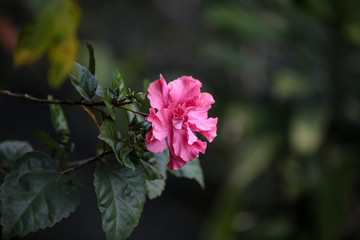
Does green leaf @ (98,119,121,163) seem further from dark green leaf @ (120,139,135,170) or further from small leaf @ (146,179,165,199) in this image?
small leaf @ (146,179,165,199)

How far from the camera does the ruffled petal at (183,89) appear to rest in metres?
0.52

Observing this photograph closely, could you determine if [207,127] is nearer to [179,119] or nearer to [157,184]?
[179,119]

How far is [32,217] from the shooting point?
50 cm

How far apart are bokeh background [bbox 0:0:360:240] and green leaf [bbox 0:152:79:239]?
3.82 feet

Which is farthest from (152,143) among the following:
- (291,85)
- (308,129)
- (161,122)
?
(291,85)

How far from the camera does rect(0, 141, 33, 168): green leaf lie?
663 millimetres

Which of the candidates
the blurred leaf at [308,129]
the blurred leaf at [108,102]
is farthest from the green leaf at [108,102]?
the blurred leaf at [308,129]

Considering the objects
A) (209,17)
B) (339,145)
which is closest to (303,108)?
(339,145)

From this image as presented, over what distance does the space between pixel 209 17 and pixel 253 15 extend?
25 cm

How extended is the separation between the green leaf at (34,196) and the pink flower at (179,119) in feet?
0.50

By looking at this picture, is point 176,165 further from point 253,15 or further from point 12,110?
point 12,110

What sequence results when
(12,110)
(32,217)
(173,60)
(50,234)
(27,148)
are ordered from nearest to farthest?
1. (32,217)
2. (27,148)
3. (50,234)
4. (12,110)
5. (173,60)

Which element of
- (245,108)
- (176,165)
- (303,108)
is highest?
(176,165)

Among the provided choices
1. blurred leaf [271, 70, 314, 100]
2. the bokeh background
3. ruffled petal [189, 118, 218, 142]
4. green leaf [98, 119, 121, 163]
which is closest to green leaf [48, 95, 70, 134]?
green leaf [98, 119, 121, 163]
